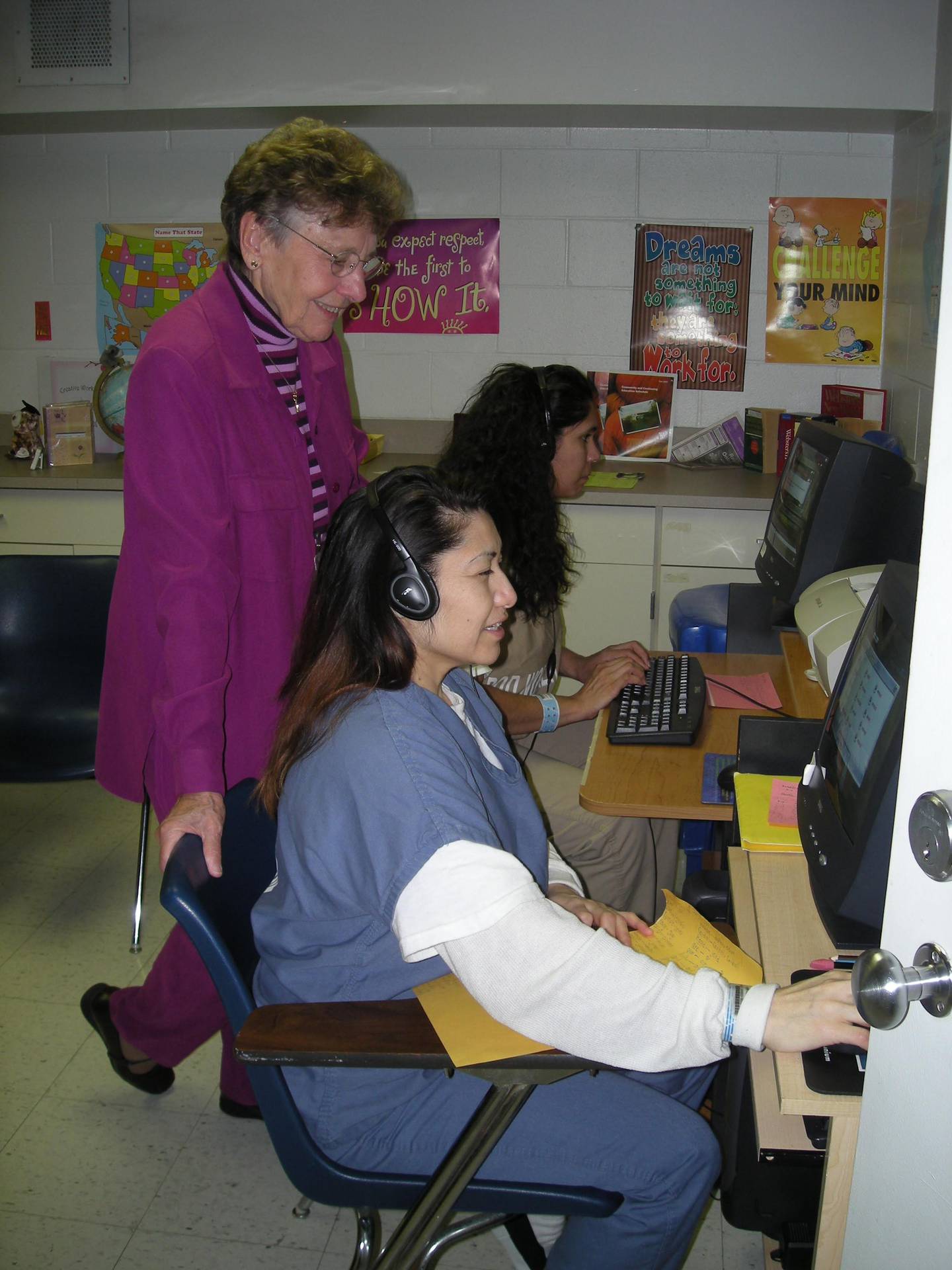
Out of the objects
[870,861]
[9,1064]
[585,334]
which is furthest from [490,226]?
[870,861]

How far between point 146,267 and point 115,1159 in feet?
10.1

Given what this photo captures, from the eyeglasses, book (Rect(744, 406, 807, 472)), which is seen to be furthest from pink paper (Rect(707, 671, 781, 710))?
book (Rect(744, 406, 807, 472))

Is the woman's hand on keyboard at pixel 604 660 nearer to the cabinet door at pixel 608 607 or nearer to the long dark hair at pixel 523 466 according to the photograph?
the long dark hair at pixel 523 466

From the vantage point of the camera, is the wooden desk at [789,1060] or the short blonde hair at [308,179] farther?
the short blonde hair at [308,179]

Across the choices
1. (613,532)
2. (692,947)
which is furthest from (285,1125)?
(613,532)

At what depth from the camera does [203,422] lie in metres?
1.59

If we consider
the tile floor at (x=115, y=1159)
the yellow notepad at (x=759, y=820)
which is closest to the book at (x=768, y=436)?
the yellow notepad at (x=759, y=820)

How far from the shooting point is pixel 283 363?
69.3 inches

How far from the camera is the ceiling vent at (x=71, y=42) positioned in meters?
3.35

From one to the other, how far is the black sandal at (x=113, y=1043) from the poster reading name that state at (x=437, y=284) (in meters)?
2.57

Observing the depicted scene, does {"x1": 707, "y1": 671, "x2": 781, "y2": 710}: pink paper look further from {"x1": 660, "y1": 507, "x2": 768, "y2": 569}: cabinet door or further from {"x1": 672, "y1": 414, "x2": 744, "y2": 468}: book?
{"x1": 672, "y1": 414, "x2": 744, "y2": 468}: book

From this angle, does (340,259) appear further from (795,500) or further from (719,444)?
(719,444)

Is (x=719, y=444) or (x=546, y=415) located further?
(x=719, y=444)

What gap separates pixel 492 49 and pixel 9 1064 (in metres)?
2.92
